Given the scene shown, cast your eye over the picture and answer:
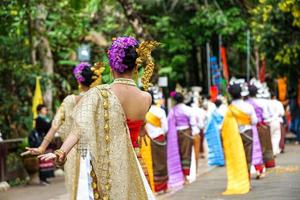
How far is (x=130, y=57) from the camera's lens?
627cm

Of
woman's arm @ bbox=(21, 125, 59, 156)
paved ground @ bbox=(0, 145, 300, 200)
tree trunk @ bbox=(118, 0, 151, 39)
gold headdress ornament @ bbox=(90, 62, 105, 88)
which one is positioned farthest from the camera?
tree trunk @ bbox=(118, 0, 151, 39)

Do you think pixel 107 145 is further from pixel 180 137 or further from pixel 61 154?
pixel 180 137

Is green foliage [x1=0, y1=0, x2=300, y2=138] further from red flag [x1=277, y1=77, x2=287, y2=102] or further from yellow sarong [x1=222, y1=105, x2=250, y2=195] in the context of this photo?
yellow sarong [x1=222, y1=105, x2=250, y2=195]

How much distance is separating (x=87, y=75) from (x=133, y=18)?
1021 cm

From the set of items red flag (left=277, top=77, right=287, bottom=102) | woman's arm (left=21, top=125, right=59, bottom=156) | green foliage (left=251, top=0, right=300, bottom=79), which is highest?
green foliage (left=251, top=0, right=300, bottom=79)

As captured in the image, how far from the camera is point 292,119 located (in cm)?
2509

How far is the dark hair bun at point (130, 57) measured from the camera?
6266 millimetres

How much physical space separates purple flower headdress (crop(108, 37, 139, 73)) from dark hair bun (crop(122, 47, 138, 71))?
0.08 feet

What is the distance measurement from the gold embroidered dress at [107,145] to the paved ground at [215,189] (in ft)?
17.4

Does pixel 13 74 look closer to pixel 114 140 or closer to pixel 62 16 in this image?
pixel 62 16

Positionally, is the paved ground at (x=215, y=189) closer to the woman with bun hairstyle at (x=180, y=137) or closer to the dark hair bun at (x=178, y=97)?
the woman with bun hairstyle at (x=180, y=137)

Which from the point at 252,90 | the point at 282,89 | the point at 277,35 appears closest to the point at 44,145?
the point at 252,90

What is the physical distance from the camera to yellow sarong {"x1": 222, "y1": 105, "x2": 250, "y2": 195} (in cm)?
1218

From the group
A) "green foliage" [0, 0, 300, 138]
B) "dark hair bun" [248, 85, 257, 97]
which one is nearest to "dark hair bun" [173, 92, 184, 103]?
"dark hair bun" [248, 85, 257, 97]
